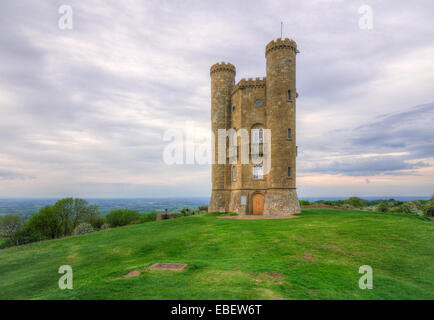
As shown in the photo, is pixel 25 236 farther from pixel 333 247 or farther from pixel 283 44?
pixel 283 44

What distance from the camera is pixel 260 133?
32969 mm

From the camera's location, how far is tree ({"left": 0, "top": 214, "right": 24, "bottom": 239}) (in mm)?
46513

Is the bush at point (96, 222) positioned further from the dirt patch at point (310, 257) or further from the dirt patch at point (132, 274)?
the dirt patch at point (310, 257)

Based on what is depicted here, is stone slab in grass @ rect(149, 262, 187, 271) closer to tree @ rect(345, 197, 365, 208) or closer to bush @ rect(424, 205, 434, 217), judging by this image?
bush @ rect(424, 205, 434, 217)

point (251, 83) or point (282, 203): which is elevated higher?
point (251, 83)

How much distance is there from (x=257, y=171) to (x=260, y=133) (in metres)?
5.21

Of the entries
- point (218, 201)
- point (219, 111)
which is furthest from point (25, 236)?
point (219, 111)

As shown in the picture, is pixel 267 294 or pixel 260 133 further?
pixel 260 133

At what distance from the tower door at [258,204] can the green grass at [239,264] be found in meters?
13.7

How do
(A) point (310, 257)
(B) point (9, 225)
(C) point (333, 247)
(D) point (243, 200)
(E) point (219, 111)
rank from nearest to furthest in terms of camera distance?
(A) point (310, 257)
(C) point (333, 247)
(D) point (243, 200)
(E) point (219, 111)
(B) point (9, 225)

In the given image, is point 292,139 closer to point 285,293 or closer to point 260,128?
point 260,128

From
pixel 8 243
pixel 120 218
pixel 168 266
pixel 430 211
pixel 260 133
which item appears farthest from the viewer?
pixel 120 218
